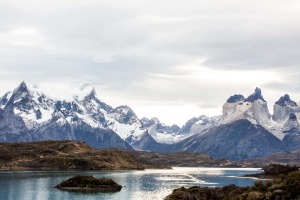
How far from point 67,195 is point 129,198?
25661 mm

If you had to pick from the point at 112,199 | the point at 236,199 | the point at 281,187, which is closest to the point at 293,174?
the point at 281,187

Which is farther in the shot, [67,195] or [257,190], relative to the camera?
[67,195]

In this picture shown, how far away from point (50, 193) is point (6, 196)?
19498mm

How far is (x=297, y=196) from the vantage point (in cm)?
12062

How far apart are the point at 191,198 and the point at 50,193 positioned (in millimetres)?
64758

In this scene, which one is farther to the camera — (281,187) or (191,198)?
(191,198)

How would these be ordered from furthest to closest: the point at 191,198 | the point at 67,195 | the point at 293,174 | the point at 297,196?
the point at 67,195 → the point at 191,198 → the point at 293,174 → the point at 297,196

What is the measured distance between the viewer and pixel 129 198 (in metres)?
185

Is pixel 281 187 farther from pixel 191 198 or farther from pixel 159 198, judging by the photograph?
pixel 159 198

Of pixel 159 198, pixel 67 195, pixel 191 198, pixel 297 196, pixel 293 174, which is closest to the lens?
pixel 297 196

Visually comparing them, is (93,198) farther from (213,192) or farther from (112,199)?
(213,192)

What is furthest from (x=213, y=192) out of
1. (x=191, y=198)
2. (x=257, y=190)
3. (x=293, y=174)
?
(x=293, y=174)

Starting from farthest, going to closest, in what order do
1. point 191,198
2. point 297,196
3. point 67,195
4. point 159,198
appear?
point 67,195
point 159,198
point 191,198
point 297,196

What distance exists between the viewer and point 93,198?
613 feet
